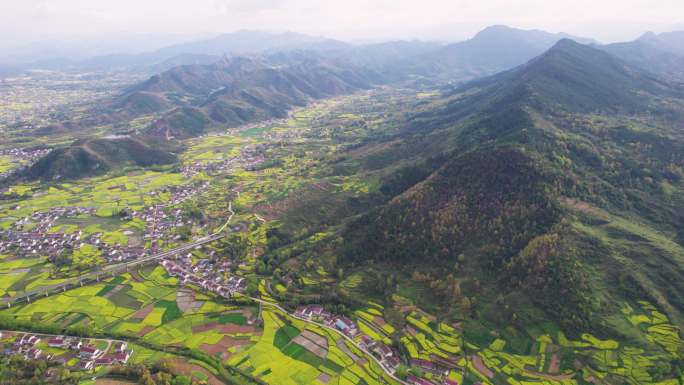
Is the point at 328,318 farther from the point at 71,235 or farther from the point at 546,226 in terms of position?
the point at 71,235

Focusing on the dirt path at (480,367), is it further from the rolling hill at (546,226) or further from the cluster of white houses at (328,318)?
the cluster of white houses at (328,318)

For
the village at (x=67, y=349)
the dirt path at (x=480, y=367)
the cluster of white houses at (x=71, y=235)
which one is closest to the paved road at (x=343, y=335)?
the dirt path at (x=480, y=367)

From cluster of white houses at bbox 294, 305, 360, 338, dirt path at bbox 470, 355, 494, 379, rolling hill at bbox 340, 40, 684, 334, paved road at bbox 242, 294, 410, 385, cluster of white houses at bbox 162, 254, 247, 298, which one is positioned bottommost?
cluster of white houses at bbox 162, 254, 247, 298

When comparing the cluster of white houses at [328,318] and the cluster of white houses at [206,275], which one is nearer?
the cluster of white houses at [328,318]

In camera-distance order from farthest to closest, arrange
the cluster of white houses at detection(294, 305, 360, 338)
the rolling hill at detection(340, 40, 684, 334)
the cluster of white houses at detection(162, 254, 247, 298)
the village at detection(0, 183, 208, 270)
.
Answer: the village at detection(0, 183, 208, 270), the cluster of white houses at detection(162, 254, 247, 298), the rolling hill at detection(340, 40, 684, 334), the cluster of white houses at detection(294, 305, 360, 338)

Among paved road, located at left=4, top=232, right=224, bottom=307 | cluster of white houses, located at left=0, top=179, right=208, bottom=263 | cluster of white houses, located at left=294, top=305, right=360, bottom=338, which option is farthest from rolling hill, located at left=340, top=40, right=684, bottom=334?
cluster of white houses, located at left=0, top=179, right=208, bottom=263

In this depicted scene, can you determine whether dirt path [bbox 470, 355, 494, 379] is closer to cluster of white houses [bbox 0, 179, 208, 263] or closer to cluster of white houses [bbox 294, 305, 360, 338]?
cluster of white houses [bbox 294, 305, 360, 338]

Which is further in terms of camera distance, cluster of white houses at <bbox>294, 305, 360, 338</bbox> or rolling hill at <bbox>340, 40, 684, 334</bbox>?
rolling hill at <bbox>340, 40, 684, 334</bbox>

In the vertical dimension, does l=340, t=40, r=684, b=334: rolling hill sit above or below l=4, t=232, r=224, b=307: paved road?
above
